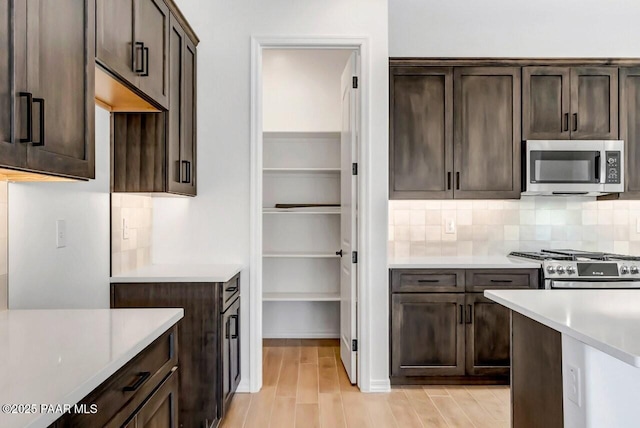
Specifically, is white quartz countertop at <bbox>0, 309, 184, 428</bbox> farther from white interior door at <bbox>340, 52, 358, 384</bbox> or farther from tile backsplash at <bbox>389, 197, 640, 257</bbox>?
tile backsplash at <bbox>389, 197, 640, 257</bbox>

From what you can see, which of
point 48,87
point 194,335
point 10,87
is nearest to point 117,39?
point 48,87

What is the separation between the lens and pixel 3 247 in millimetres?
1727

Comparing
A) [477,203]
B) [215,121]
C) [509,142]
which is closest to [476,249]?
[477,203]

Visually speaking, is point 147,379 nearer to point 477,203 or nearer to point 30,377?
point 30,377

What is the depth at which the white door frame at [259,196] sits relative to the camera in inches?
130

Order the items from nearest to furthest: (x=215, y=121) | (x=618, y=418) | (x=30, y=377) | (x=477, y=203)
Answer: (x=30, y=377)
(x=618, y=418)
(x=215, y=121)
(x=477, y=203)

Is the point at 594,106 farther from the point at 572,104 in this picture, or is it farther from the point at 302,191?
the point at 302,191

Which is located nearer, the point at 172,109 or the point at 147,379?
the point at 147,379

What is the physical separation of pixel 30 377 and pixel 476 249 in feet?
11.7

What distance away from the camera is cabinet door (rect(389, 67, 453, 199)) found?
3.64 meters

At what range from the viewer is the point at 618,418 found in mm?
1347

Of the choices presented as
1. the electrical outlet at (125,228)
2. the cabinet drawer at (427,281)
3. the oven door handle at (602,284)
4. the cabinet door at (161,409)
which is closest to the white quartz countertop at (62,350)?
the cabinet door at (161,409)

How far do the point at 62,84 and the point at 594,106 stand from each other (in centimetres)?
366

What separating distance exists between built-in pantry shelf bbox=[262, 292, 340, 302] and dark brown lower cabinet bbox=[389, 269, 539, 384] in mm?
1062
